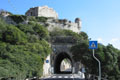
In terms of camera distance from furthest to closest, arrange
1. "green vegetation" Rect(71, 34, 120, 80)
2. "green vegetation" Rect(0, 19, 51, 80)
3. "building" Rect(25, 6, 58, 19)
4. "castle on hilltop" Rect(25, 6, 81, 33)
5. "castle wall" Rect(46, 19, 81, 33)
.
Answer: "building" Rect(25, 6, 58, 19)
"castle on hilltop" Rect(25, 6, 81, 33)
"castle wall" Rect(46, 19, 81, 33)
"green vegetation" Rect(71, 34, 120, 80)
"green vegetation" Rect(0, 19, 51, 80)

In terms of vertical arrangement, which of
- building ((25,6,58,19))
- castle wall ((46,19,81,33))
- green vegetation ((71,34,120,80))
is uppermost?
building ((25,6,58,19))

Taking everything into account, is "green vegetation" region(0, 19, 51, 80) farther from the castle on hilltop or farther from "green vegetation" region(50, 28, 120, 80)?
the castle on hilltop

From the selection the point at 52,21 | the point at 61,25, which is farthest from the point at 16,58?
the point at 61,25

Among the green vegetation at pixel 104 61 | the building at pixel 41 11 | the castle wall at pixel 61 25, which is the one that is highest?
the building at pixel 41 11

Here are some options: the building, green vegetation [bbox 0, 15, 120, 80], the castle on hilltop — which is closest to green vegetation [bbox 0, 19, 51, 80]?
green vegetation [bbox 0, 15, 120, 80]

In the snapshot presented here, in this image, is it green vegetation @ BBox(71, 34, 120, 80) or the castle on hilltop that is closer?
green vegetation @ BBox(71, 34, 120, 80)

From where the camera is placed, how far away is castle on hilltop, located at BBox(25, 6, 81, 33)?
59.6m

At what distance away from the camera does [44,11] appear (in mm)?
65375

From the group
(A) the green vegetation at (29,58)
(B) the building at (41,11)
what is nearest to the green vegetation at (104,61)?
(A) the green vegetation at (29,58)

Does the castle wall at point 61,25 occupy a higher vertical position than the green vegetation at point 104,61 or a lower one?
higher

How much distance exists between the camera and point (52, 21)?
5966 centimetres

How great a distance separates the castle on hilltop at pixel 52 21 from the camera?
5956cm

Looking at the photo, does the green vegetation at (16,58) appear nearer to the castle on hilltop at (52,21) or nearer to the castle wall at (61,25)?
the castle wall at (61,25)

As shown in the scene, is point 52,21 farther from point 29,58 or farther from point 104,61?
point 29,58
